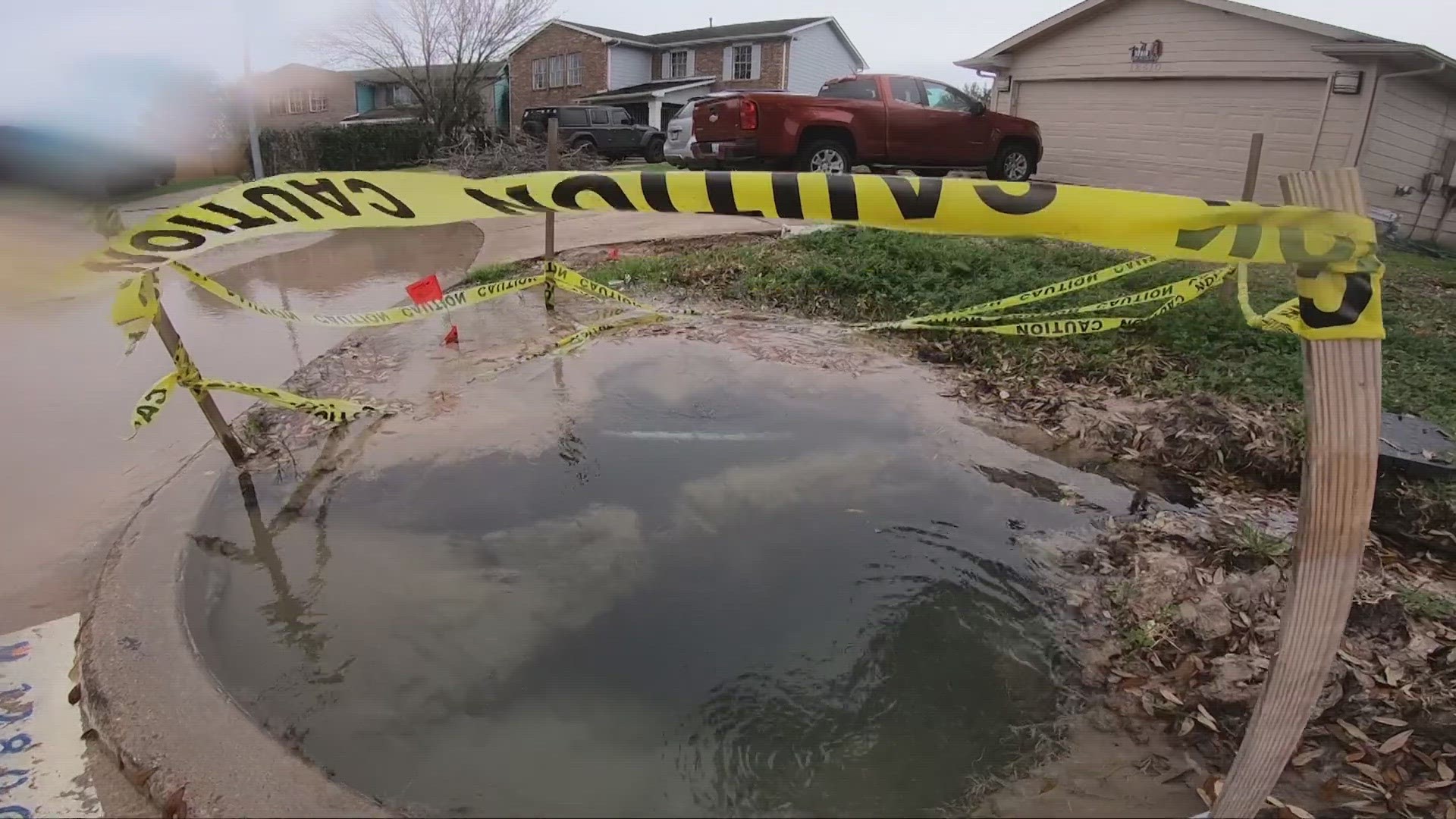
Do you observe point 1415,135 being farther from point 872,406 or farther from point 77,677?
point 77,677

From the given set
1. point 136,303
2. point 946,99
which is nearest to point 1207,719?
point 136,303

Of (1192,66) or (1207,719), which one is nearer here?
(1207,719)

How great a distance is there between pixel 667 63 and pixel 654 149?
13250 millimetres

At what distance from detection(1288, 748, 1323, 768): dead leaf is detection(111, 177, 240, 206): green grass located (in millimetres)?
3570

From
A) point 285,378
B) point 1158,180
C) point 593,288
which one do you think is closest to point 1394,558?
point 593,288

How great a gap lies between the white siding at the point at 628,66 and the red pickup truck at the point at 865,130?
26.6 metres

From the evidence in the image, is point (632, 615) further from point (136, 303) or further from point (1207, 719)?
point (136, 303)

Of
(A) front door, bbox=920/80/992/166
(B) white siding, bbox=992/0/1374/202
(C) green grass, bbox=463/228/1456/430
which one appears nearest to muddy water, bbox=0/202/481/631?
(C) green grass, bbox=463/228/1456/430

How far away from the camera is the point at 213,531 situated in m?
3.46

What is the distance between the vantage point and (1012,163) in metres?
13.4

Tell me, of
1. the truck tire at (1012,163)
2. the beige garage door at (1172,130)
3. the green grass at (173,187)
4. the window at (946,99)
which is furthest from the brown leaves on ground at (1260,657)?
the beige garage door at (1172,130)

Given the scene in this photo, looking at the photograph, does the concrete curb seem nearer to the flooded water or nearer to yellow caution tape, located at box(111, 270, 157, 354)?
the flooded water

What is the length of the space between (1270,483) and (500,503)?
4007mm

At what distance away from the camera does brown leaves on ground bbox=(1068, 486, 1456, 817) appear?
239 centimetres
